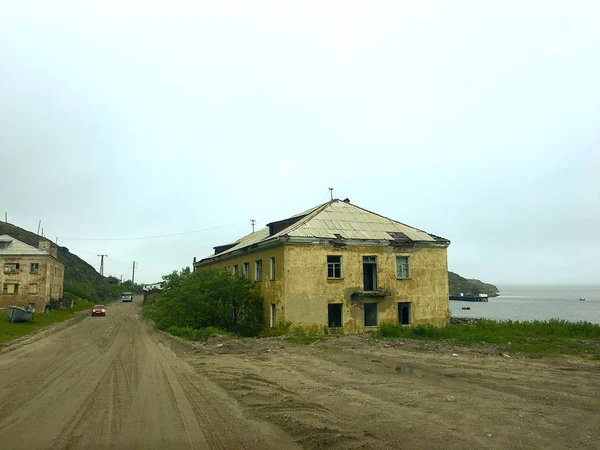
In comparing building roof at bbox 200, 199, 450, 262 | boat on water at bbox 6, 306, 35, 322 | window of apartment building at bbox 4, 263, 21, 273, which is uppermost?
building roof at bbox 200, 199, 450, 262

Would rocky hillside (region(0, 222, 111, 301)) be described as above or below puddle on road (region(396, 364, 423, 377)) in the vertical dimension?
above

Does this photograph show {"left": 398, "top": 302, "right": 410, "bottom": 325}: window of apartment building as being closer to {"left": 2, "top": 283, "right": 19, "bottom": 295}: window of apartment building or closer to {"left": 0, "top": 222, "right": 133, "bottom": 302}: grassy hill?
{"left": 2, "top": 283, "right": 19, "bottom": 295}: window of apartment building

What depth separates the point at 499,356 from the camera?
1667 centimetres

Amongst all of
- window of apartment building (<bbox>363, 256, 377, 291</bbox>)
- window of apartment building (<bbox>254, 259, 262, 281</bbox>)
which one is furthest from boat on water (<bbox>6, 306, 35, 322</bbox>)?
window of apartment building (<bbox>363, 256, 377, 291</bbox>)

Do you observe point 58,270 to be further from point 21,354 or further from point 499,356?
point 499,356

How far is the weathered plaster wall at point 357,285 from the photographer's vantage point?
89.1 ft

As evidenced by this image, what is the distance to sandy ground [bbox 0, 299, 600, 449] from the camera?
691 centimetres

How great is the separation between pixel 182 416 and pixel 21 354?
555 inches

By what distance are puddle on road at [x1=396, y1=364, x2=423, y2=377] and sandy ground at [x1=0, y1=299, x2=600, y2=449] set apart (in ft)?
0.19

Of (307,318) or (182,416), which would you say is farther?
(307,318)

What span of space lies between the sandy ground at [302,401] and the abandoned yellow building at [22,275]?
129 feet

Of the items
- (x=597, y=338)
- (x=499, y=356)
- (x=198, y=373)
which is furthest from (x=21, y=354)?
(x=597, y=338)

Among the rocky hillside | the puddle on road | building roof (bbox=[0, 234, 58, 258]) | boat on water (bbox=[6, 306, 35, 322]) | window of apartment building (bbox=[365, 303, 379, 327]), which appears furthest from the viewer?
the rocky hillside

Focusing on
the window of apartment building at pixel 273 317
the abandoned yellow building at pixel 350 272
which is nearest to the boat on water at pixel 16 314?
the abandoned yellow building at pixel 350 272
